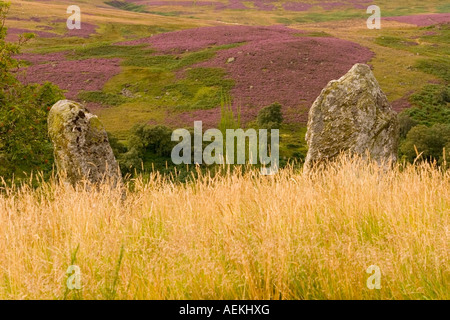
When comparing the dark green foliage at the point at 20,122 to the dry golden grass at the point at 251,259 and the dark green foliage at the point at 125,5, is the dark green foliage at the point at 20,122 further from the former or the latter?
the dark green foliage at the point at 125,5

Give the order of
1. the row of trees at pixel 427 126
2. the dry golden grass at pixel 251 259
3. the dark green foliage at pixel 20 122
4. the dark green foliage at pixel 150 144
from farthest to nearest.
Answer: the dark green foliage at pixel 150 144 < the row of trees at pixel 427 126 < the dark green foliage at pixel 20 122 < the dry golden grass at pixel 251 259

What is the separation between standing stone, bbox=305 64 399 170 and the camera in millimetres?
11188

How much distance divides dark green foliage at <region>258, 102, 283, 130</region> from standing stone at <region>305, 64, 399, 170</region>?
2448cm

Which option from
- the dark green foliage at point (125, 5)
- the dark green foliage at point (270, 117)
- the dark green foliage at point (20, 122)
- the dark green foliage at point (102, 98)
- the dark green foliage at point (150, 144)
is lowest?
the dark green foliage at point (150, 144)

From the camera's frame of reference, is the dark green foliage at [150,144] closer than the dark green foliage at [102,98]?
Yes

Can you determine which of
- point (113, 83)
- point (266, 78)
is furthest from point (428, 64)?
point (113, 83)

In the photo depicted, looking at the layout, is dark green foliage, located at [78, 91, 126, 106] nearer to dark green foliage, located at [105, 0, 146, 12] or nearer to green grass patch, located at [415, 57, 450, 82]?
green grass patch, located at [415, 57, 450, 82]

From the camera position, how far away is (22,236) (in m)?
5.16

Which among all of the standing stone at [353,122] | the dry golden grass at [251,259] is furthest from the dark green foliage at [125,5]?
the dry golden grass at [251,259]

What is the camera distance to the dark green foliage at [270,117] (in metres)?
36.8

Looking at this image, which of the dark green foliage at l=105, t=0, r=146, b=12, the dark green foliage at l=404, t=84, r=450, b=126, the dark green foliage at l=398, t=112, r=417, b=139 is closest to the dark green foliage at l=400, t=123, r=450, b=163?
the dark green foliage at l=398, t=112, r=417, b=139

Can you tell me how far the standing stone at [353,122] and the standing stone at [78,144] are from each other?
5.00 meters

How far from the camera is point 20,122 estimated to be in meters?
15.5
